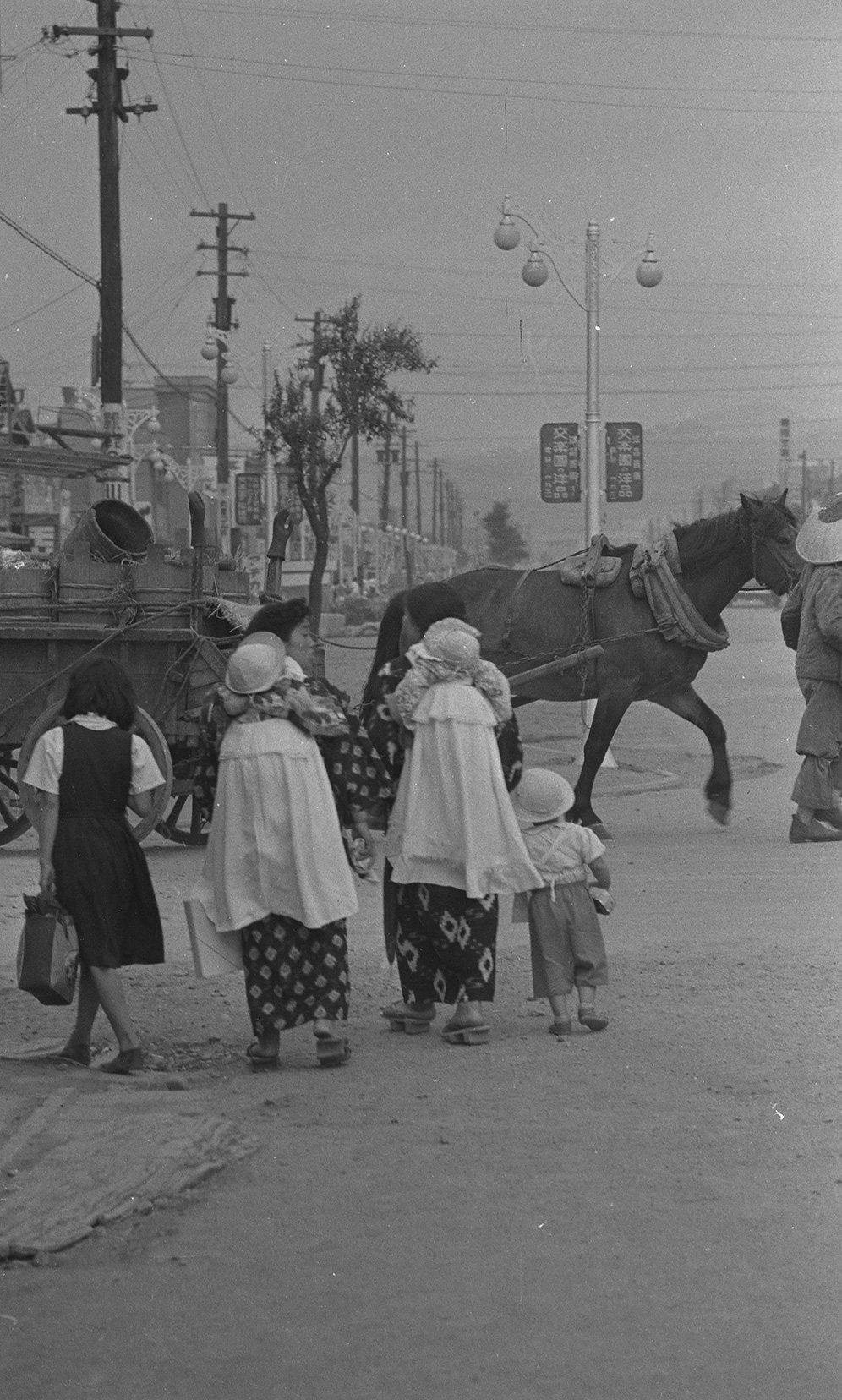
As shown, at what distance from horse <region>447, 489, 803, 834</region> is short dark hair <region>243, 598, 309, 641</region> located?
17.2ft

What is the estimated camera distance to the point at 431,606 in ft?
21.0

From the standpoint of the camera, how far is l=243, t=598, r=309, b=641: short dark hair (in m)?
6.08

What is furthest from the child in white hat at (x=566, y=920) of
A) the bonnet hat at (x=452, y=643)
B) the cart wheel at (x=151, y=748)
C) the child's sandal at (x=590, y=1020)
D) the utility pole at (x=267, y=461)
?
the utility pole at (x=267, y=461)

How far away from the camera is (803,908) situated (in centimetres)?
843

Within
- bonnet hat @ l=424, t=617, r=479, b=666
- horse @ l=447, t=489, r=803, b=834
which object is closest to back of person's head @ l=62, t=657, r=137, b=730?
bonnet hat @ l=424, t=617, r=479, b=666

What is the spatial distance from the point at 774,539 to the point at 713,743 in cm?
133

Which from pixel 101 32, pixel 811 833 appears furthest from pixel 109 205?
pixel 811 833

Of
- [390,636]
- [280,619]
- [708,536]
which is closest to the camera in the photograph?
[280,619]

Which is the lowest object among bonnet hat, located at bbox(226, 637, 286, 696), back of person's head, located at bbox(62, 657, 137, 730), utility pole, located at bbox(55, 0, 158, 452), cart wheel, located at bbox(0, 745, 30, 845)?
cart wheel, located at bbox(0, 745, 30, 845)

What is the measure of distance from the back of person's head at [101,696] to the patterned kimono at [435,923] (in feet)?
2.86

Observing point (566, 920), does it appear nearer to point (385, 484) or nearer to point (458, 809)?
point (458, 809)

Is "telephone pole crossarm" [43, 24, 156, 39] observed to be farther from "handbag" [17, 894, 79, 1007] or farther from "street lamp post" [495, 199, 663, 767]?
"handbag" [17, 894, 79, 1007]

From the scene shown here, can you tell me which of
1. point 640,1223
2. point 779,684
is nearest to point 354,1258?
point 640,1223

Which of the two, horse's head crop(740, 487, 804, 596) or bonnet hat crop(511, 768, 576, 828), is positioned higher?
horse's head crop(740, 487, 804, 596)
